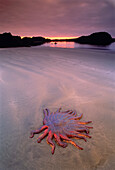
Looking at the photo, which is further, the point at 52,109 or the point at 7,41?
the point at 7,41

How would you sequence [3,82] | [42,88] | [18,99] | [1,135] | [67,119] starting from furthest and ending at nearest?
[3,82] < [42,88] < [18,99] < [67,119] < [1,135]

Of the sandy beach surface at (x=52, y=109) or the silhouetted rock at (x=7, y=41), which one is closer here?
the sandy beach surface at (x=52, y=109)

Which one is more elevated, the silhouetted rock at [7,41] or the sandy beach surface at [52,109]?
the silhouetted rock at [7,41]

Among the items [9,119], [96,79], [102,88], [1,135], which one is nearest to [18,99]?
[9,119]

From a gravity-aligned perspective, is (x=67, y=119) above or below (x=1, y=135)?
above

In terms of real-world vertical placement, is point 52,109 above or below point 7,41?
below

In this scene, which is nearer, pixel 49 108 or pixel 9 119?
pixel 9 119

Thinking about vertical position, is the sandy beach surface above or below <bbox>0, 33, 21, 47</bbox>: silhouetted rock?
below

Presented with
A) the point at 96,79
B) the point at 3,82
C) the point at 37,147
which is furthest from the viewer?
the point at 96,79

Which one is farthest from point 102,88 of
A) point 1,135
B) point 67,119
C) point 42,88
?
point 1,135

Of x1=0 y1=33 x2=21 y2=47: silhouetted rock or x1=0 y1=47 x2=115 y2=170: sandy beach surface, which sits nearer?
x1=0 y1=47 x2=115 y2=170: sandy beach surface

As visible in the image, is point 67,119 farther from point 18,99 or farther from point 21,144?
point 18,99

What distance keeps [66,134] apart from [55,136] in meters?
0.17

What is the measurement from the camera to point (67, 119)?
225 cm
